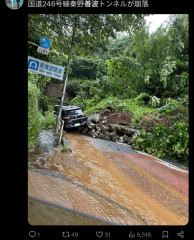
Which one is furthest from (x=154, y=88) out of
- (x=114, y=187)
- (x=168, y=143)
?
(x=114, y=187)

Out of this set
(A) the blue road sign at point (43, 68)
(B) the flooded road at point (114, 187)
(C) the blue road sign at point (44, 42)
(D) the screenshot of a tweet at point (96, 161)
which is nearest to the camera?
(D) the screenshot of a tweet at point (96, 161)

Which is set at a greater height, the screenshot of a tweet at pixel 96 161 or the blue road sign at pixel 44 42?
the blue road sign at pixel 44 42

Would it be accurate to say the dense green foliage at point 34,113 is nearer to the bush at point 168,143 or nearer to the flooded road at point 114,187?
the flooded road at point 114,187

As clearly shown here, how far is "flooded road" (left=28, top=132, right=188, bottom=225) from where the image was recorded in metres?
2.32

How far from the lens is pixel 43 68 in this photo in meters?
2.93

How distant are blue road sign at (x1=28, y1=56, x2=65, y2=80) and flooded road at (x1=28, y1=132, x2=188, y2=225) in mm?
1942

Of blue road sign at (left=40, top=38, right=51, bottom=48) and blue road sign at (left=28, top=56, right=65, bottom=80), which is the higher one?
blue road sign at (left=40, top=38, right=51, bottom=48)

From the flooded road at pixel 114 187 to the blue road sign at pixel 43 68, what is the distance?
6.37ft

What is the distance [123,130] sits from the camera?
8.84 metres

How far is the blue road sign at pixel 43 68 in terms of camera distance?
8.82 ft

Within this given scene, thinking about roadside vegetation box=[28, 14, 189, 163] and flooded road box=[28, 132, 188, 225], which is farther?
roadside vegetation box=[28, 14, 189, 163]
